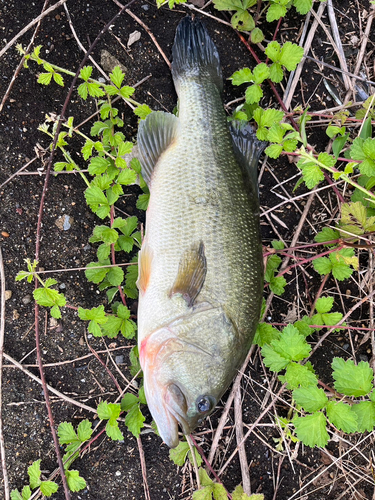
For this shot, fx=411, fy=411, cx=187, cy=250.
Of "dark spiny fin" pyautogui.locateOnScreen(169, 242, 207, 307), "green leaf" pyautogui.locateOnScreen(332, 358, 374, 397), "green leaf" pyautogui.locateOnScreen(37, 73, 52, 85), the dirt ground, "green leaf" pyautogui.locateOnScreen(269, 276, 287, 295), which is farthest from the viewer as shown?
"green leaf" pyautogui.locateOnScreen(269, 276, 287, 295)

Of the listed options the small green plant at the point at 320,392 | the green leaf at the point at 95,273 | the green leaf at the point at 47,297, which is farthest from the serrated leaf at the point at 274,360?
the green leaf at the point at 47,297

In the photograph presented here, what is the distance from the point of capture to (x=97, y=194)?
2.50 meters

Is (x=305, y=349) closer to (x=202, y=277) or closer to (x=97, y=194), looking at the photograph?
(x=202, y=277)

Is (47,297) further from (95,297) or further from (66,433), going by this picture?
(66,433)

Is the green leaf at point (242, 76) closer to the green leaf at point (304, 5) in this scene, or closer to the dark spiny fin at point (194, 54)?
the dark spiny fin at point (194, 54)

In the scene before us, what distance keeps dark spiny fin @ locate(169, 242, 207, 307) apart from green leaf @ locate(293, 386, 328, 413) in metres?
0.79

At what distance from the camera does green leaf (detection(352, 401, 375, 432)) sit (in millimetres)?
2268

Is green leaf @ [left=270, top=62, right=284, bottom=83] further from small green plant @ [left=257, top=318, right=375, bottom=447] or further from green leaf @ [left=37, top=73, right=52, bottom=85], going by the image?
small green plant @ [left=257, top=318, right=375, bottom=447]

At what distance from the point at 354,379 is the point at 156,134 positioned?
185cm

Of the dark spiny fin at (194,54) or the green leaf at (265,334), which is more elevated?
the dark spiny fin at (194,54)

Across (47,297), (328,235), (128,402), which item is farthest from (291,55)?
(128,402)

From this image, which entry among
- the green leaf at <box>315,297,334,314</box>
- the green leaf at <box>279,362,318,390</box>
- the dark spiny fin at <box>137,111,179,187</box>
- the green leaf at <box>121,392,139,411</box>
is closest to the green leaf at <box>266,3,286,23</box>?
the dark spiny fin at <box>137,111,179,187</box>

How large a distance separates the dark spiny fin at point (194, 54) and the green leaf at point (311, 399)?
2.03m

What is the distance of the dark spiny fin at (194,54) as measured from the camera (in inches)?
110
